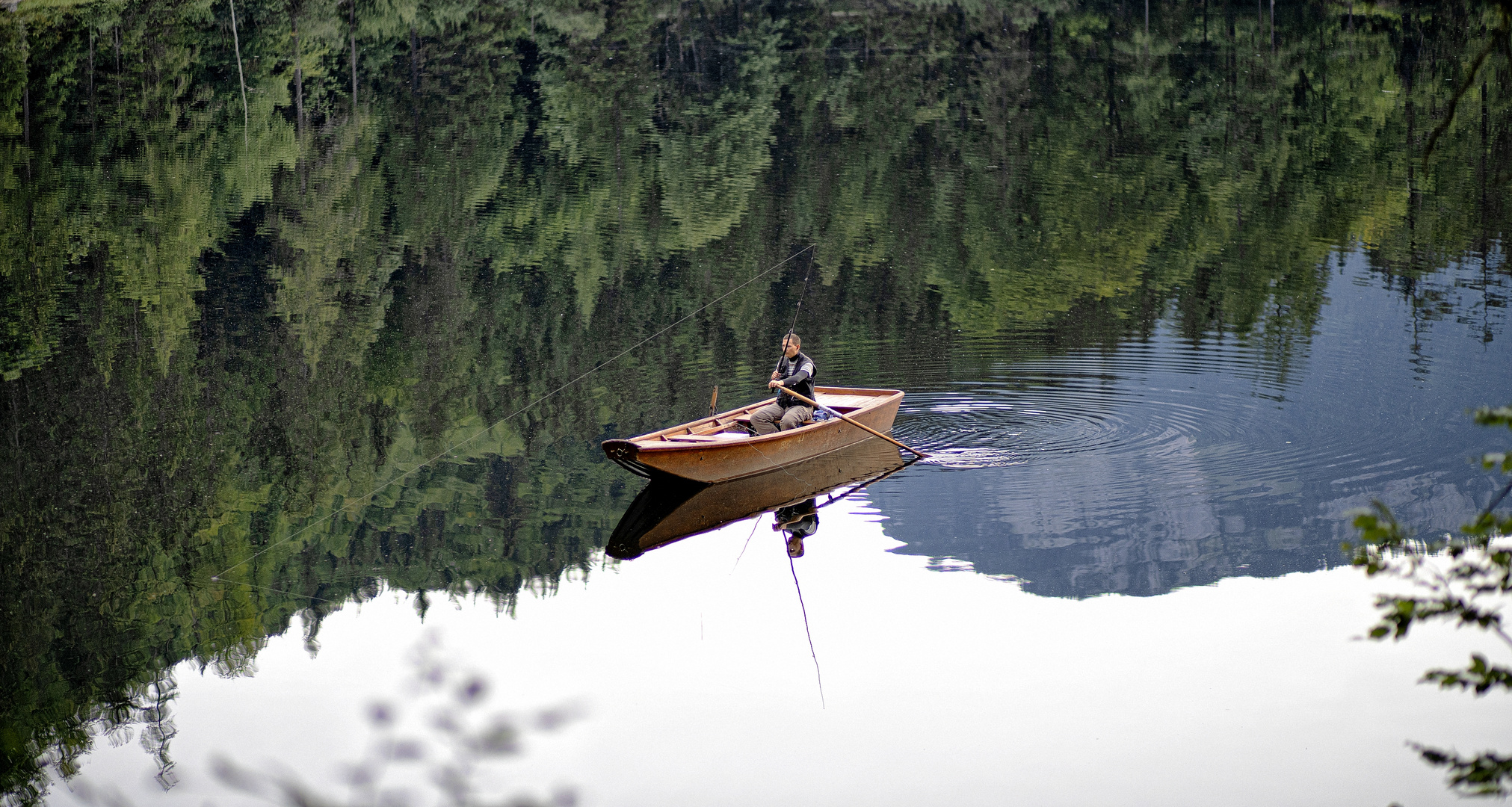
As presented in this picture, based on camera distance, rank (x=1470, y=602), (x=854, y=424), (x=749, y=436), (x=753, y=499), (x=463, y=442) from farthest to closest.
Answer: (x=463, y=442) < (x=854, y=424) < (x=753, y=499) < (x=749, y=436) < (x=1470, y=602)

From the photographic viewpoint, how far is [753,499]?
15.4m

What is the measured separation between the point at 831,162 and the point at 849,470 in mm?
27943

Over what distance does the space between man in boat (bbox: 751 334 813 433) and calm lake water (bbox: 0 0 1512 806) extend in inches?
47.3

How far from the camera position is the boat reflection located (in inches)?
567

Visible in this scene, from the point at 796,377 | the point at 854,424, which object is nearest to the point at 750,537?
the point at 854,424

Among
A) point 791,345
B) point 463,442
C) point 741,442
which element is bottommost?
point 463,442

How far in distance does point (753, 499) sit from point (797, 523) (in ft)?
2.80

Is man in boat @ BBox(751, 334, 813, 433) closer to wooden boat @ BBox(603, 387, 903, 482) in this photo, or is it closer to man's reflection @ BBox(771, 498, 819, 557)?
wooden boat @ BBox(603, 387, 903, 482)

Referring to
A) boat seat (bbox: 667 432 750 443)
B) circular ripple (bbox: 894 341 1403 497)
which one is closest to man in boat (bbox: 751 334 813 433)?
boat seat (bbox: 667 432 750 443)

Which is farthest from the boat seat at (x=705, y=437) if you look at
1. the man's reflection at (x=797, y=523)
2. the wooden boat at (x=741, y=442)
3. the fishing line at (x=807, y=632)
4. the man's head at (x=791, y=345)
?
the fishing line at (x=807, y=632)

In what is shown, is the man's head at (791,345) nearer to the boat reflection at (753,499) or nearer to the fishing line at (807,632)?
the boat reflection at (753,499)

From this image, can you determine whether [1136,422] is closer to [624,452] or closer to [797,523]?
[797,523]

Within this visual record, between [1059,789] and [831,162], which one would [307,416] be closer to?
[1059,789]

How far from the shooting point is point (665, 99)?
54.9m
